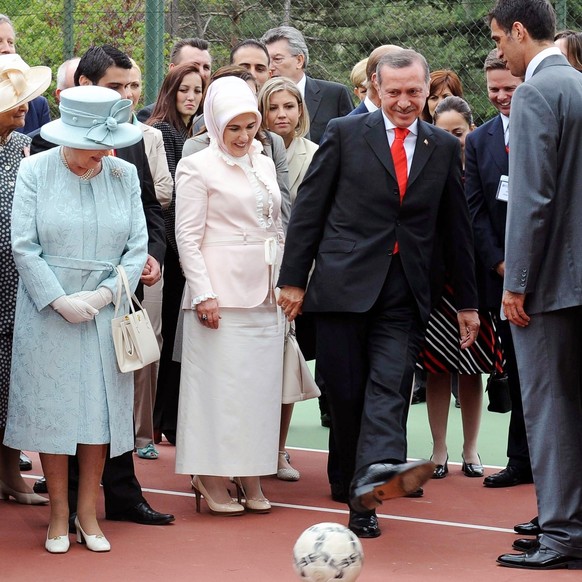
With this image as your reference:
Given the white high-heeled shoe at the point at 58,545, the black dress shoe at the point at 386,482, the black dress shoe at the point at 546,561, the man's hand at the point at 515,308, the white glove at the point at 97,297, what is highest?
the man's hand at the point at 515,308

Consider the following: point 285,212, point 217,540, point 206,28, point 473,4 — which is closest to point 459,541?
point 217,540

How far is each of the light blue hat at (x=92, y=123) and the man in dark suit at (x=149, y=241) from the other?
0.71 metres

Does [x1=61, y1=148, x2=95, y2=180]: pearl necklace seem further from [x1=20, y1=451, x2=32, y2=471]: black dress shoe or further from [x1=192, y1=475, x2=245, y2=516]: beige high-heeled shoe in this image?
[x1=20, y1=451, x2=32, y2=471]: black dress shoe

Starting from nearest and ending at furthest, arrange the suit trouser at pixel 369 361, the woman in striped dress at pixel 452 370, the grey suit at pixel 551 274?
1. the grey suit at pixel 551 274
2. the suit trouser at pixel 369 361
3. the woman in striped dress at pixel 452 370

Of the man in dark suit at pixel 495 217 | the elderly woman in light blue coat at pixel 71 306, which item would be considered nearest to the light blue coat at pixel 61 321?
the elderly woman in light blue coat at pixel 71 306

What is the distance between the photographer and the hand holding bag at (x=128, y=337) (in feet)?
19.3

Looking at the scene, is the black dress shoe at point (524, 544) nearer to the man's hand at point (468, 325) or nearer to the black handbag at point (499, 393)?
the man's hand at point (468, 325)

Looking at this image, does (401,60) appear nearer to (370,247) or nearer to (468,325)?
(370,247)

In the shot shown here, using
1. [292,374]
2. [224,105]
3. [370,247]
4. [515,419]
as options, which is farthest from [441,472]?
[224,105]

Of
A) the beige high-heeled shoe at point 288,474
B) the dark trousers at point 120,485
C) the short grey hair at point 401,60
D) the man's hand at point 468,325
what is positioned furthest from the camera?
the beige high-heeled shoe at point 288,474

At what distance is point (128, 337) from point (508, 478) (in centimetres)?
249

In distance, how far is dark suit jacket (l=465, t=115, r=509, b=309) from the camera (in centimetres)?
720

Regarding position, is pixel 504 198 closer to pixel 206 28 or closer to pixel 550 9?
pixel 550 9

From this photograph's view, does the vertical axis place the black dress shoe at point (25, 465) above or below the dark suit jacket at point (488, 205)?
below
